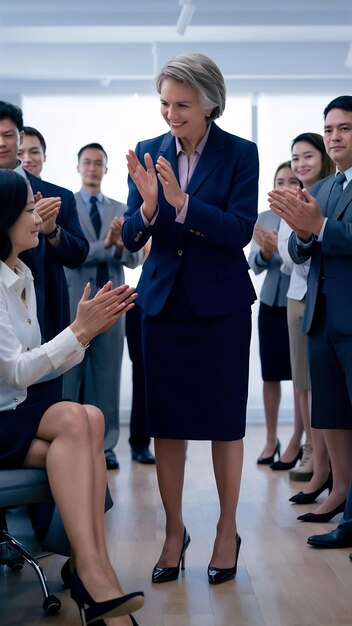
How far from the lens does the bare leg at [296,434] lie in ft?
16.8

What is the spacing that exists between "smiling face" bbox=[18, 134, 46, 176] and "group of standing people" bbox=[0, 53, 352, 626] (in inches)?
38.8

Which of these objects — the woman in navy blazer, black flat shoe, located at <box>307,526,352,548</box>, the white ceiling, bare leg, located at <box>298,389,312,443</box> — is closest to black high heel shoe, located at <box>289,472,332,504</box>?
bare leg, located at <box>298,389,312,443</box>

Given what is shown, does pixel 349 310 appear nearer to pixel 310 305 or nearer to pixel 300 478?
pixel 310 305

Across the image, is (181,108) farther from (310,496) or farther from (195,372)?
(310,496)

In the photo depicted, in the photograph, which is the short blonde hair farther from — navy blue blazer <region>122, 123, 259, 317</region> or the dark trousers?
the dark trousers

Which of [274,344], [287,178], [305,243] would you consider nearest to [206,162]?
[305,243]

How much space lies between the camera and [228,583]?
312cm

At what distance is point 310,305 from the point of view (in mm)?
3662

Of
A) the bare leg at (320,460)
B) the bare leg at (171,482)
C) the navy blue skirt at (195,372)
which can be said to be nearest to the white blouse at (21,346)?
the navy blue skirt at (195,372)

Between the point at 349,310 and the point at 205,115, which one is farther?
the point at 349,310

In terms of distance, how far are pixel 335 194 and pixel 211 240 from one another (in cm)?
84

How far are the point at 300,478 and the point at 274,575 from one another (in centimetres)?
172

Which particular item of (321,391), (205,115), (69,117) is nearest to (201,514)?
(321,391)

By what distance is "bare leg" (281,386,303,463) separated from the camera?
5.13 metres
